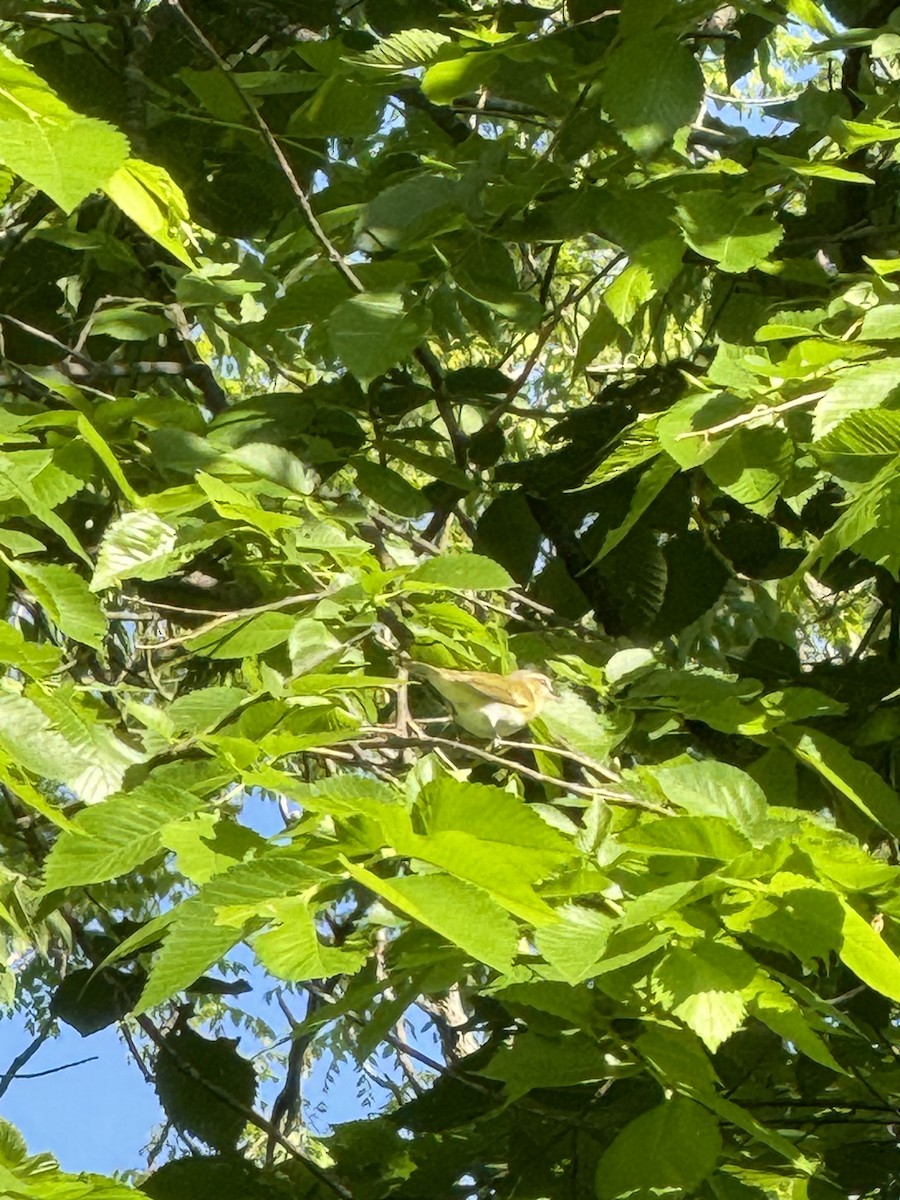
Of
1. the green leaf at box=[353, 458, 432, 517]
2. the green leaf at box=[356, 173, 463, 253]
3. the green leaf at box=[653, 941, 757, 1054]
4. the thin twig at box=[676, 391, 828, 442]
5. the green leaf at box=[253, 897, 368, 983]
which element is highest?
the green leaf at box=[356, 173, 463, 253]

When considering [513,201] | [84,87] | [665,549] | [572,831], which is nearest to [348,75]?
[513,201]

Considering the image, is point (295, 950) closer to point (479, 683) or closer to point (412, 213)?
point (479, 683)

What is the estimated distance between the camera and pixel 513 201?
77 cm

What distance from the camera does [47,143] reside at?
0.42 metres

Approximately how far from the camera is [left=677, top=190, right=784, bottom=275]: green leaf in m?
0.68

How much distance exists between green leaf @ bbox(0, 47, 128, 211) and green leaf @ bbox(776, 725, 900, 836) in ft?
1.45

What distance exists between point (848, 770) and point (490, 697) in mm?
222

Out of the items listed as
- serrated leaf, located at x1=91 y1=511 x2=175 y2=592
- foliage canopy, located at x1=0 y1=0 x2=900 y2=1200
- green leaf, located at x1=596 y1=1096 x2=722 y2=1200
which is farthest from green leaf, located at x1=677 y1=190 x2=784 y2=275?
green leaf, located at x1=596 y1=1096 x2=722 y2=1200

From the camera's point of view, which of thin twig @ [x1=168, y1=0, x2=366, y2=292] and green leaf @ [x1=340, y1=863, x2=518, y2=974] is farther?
thin twig @ [x1=168, y1=0, x2=366, y2=292]

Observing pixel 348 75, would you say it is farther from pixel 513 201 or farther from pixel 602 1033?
pixel 602 1033

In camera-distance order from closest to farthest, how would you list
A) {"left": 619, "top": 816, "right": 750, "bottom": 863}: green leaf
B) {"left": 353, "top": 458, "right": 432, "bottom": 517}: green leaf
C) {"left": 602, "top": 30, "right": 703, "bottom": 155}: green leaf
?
{"left": 619, "top": 816, "right": 750, "bottom": 863}: green leaf < {"left": 602, "top": 30, "right": 703, "bottom": 155}: green leaf < {"left": 353, "top": 458, "right": 432, "bottom": 517}: green leaf

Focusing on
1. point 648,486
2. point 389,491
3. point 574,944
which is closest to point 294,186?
point 389,491

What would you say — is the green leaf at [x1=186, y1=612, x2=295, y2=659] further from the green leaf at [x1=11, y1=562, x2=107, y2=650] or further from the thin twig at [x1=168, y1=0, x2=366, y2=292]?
the thin twig at [x1=168, y1=0, x2=366, y2=292]

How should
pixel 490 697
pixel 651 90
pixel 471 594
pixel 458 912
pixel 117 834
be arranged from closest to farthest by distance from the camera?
pixel 458 912 < pixel 117 834 < pixel 490 697 < pixel 651 90 < pixel 471 594
